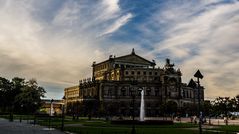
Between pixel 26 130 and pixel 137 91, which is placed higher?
pixel 137 91

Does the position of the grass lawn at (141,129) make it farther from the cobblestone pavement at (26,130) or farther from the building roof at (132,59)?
the building roof at (132,59)

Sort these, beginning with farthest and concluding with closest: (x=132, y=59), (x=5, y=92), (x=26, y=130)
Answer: (x=132, y=59)
(x=5, y=92)
(x=26, y=130)

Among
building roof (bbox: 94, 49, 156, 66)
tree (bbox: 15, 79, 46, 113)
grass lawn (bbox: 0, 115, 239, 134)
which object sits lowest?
grass lawn (bbox: 0, 115, 239, 134)

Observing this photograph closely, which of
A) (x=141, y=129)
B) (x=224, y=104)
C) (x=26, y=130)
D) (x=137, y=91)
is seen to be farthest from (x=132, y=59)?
(x=26, y=130)

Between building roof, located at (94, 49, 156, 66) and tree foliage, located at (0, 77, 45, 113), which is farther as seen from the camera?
building roof, located at (94, 49, 156, 66)

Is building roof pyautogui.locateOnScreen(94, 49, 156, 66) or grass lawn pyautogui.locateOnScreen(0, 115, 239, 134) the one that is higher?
building roof pyautogui.locateOnScreen(94, 49, 156, 66)

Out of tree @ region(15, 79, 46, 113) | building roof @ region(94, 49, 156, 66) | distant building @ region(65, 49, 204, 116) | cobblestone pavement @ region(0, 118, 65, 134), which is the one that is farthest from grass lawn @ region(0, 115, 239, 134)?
building roof @ region(94, 49, 156, 66)

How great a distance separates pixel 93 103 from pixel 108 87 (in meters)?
9.76

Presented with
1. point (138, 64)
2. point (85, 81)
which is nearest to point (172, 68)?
point (138, 64)

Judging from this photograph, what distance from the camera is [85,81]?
18562cm

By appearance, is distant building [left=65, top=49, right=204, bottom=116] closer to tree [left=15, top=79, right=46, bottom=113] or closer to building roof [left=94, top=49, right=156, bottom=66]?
building roof [left=94, top=49, right=156, bottom=66]

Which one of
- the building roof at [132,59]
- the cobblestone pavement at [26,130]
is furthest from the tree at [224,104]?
the cobblestone pavement at [26,130]

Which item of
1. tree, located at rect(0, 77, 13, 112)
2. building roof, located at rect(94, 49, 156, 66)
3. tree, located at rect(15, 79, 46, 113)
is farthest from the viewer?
building roof, located at rect(94, 49, 156, 66)

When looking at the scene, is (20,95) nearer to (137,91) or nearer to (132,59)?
(137,91)
